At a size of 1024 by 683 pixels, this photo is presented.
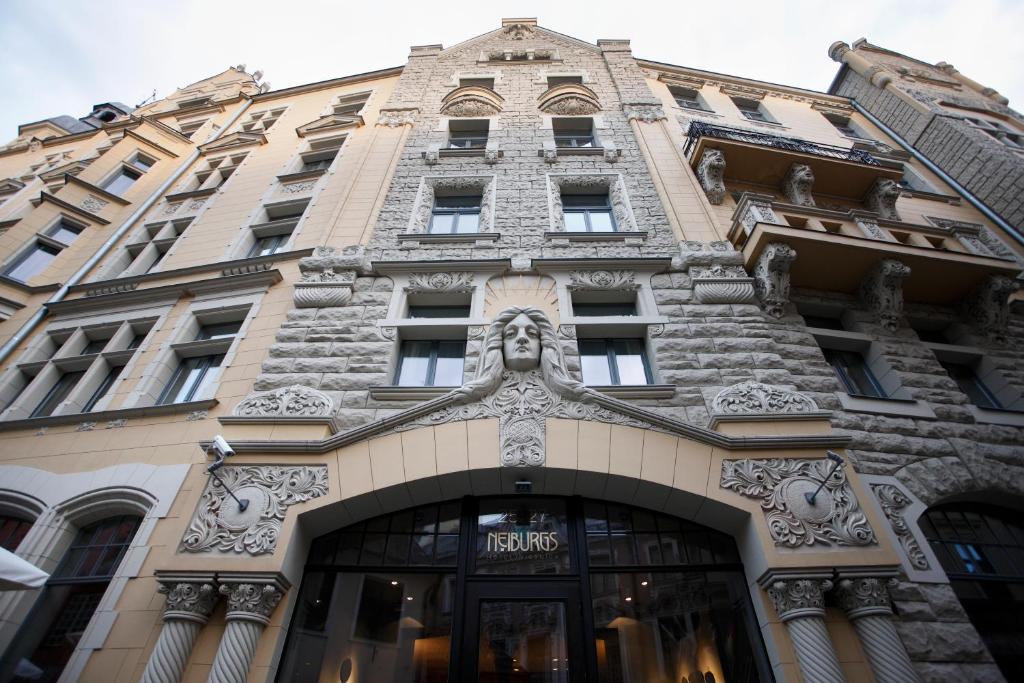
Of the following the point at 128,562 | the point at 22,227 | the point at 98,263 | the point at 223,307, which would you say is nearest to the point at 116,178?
the point at 22,227

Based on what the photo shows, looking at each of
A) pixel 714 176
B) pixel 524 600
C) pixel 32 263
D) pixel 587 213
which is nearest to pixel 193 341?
pixel 524 600

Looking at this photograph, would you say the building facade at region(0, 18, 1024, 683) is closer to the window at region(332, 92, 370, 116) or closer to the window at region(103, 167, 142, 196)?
the window at region(103, 167, 142, 196)

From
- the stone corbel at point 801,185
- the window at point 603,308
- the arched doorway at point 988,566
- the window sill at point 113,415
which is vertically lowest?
the arched doorway at point 988,566

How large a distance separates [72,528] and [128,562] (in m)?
1.98

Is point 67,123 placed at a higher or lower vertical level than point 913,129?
higher

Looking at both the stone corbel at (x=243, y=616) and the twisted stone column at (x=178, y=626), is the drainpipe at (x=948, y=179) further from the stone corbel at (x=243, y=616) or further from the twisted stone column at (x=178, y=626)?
the twisted stone column at (x=178, y=626)

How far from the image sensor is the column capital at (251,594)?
588 centimetres

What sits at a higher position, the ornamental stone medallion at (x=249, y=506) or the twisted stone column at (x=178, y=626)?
the ornamental stone medallion at (x=249, y=506)

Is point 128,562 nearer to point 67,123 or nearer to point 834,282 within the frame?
point 834,282

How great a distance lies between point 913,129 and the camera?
18.9 m

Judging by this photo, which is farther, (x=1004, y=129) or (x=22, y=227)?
(x=1004, y=129)

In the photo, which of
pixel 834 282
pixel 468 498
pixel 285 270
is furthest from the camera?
pixel 285 270

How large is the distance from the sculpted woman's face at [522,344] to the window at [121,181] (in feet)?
61.3

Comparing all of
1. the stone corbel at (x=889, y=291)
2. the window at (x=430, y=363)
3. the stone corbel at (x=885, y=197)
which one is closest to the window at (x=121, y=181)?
the window at (x=430, y=363)
